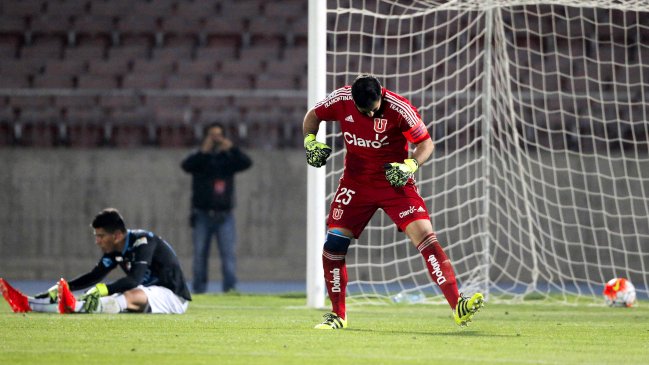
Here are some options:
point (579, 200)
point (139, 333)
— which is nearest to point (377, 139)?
point (139, 333)

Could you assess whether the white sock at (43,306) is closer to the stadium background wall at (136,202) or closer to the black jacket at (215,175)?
the black jacket at (215,175)

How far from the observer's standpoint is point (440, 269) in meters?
7.59

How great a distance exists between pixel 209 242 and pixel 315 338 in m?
7.22

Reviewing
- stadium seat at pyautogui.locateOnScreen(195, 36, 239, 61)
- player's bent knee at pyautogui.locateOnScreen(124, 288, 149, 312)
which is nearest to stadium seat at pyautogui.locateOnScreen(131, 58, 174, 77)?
stadium seat at pyautogui.locateOnScreen(195, 36, 239, 61)

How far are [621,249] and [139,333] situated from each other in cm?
929

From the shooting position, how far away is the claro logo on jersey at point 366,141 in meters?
7.71

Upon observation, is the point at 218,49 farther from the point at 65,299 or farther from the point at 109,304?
the point at 65,299

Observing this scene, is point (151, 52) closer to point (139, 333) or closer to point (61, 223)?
point (61, 223)

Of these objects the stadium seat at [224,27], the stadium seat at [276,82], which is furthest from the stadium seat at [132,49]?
the stadium seat at [276,82]

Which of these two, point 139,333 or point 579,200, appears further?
point 579,200

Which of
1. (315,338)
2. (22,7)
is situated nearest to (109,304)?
(315,338)

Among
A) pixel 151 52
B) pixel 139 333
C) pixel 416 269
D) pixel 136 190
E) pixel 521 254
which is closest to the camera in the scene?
pixel 139 333

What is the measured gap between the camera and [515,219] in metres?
14.5

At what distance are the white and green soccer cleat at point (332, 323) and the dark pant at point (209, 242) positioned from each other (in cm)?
608
